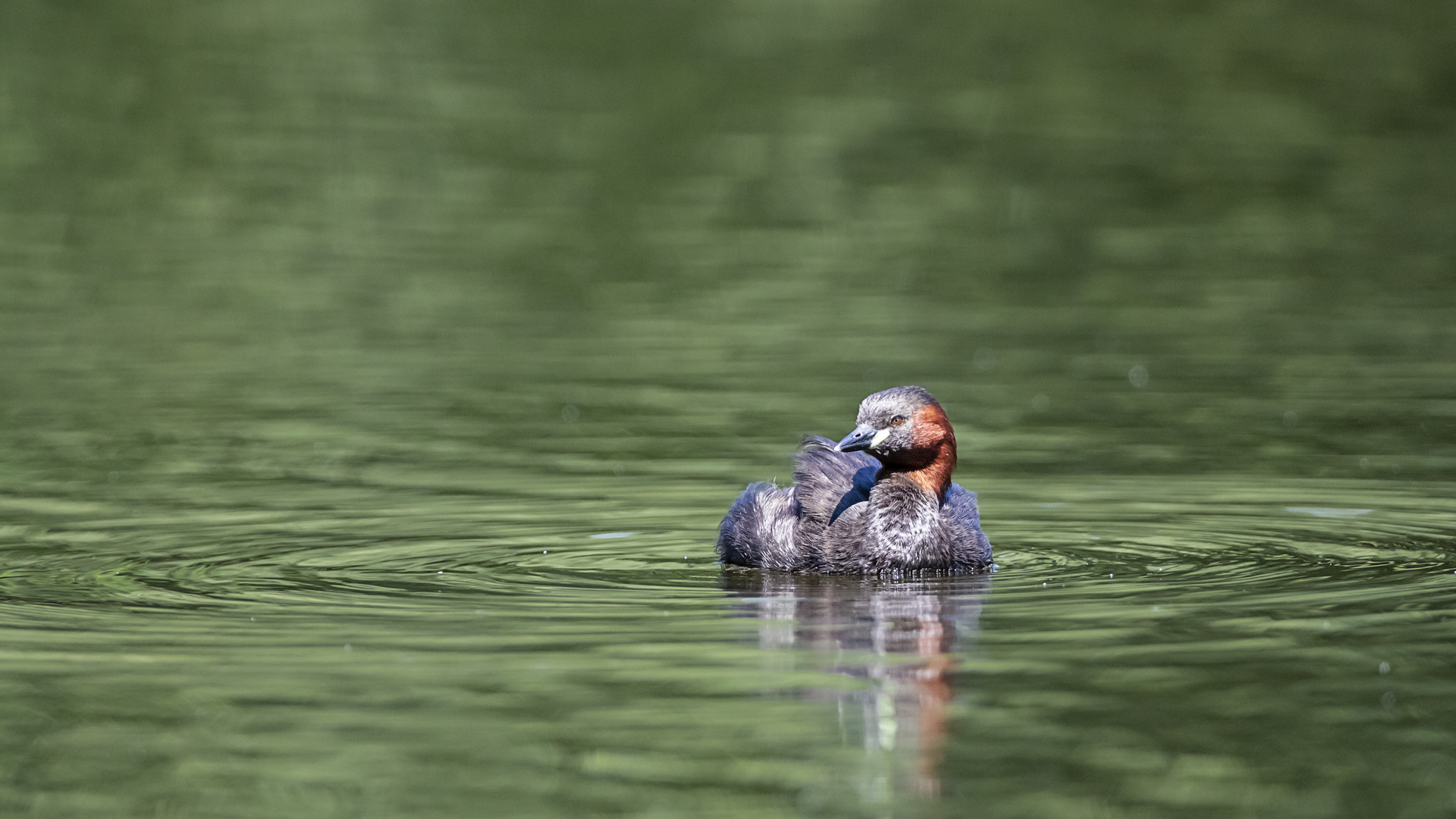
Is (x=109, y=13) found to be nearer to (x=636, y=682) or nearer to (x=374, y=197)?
(x=374, y=197)

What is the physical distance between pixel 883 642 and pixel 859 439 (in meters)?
2.03

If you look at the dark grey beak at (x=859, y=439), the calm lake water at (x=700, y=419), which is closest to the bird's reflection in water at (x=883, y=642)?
the calm lake water at (x=700, y=419)

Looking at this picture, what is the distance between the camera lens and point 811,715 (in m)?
8.89

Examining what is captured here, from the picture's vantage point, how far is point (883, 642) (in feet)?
33.7

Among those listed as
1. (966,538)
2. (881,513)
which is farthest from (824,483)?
(966,538)

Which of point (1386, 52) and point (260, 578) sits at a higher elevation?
point (1386, 52)

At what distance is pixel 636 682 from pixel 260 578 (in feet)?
10.2

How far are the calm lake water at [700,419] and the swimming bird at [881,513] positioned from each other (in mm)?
237

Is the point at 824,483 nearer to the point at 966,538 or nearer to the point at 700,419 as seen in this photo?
the point at 966,538

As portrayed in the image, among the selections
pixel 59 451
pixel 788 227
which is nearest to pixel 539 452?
pixel 59 451

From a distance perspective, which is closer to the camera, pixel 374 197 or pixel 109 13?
pixel 374 197

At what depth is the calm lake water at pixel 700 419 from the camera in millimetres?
8547

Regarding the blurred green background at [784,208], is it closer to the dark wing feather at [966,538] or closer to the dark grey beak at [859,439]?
the dark wing feather at [966,538]

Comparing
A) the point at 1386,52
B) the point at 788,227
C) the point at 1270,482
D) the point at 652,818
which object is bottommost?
the point at 652,818
